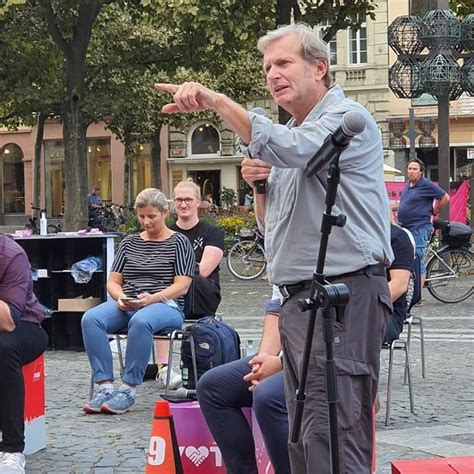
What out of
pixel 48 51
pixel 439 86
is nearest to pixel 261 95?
pixel 48 51

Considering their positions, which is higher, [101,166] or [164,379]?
[101,166]

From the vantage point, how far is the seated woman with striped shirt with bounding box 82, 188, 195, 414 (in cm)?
651

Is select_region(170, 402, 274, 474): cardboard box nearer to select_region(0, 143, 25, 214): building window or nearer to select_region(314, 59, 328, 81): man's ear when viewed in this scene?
select_region(314, 59, 328, 81): man's ear

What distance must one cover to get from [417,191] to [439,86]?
392 centimetres

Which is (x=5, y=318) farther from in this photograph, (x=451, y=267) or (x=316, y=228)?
(x=451, y=267)

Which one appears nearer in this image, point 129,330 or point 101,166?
point 129,330

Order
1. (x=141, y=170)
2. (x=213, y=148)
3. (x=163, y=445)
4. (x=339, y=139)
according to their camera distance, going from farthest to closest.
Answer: (x=141, y=170), (x=213, y=148), (x=163, y=445), (x=339, y=139)

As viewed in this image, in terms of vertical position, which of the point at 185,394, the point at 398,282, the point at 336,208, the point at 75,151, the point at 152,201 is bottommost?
the point at 185,394

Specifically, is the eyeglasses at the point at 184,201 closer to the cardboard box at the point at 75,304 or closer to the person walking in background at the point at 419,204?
the cardboard box at the point at 75,304

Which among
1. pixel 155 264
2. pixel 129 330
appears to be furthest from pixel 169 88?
pixel 155 264

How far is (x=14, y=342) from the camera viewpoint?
505 cm

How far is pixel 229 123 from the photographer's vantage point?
287cm

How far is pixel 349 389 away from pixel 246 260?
14462 mm

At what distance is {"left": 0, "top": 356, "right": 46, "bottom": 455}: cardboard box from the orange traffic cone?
1.10m
